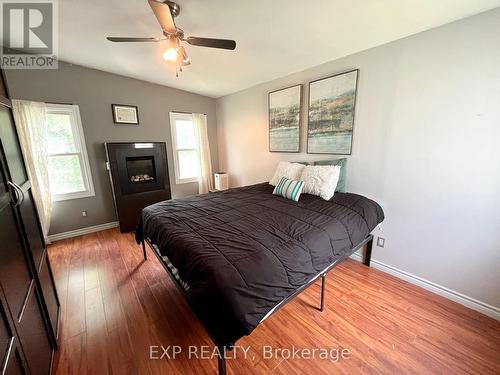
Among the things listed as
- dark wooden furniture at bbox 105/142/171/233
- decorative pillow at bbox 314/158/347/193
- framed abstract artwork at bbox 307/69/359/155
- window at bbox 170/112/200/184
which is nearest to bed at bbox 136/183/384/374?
decorative pillow at bbox 314/158/347/193

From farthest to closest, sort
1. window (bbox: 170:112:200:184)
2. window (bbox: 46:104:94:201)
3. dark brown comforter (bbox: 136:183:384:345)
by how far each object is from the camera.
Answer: window (bbox: 170:112:200:184), window (bbox: 46:104:94:201), dark brown comforter (bbox: 136:183:384:345)

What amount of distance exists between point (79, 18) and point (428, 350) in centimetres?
401

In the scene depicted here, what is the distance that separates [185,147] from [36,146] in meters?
2.18

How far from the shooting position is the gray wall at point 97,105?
110 inches

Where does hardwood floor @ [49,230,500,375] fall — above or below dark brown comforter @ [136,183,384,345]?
below

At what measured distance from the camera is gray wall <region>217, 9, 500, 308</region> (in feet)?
5.14

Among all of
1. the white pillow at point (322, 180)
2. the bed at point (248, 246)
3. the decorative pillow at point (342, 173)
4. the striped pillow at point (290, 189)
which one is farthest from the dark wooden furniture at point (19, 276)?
the decorative pillow at point (342, 173)

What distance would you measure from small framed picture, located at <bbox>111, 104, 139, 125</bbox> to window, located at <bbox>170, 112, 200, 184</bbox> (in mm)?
643

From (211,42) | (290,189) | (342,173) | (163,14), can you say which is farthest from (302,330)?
(163,14)

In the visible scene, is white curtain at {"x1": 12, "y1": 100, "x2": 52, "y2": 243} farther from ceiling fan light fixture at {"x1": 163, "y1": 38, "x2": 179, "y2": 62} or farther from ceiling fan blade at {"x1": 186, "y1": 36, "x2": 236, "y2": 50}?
ceiling fan blade at {"x1": 186, "y1": 36, "x2": 236, "y2": 50}

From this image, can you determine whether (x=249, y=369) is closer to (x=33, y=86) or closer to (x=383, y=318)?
(x=383, y=318)

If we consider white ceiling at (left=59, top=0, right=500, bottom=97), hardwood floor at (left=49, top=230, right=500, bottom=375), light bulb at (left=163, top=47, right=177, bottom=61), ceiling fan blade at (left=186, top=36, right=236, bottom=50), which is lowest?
hardwood floor at (left=49, top=230, right=500, bottom=375)

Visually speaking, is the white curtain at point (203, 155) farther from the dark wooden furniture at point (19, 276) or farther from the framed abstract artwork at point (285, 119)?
the dark wooden furniture at point (19, 276)

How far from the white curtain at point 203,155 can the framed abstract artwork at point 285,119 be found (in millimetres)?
1639
